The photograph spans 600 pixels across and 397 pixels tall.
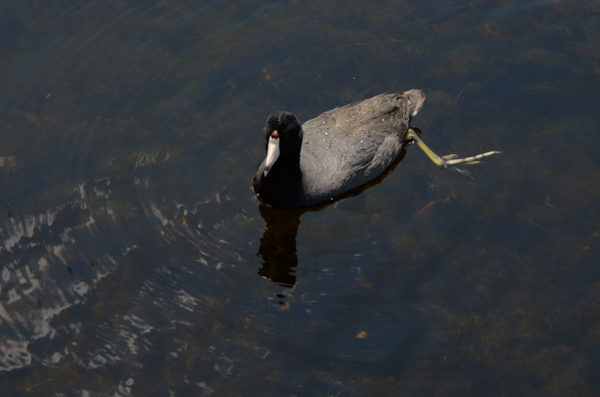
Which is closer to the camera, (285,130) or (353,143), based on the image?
(285,130)

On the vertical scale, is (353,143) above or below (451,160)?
above

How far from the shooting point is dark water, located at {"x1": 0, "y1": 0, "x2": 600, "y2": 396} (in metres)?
5.57

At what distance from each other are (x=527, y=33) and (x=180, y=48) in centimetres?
501

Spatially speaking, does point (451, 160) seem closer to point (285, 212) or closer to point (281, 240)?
point (285, 212)

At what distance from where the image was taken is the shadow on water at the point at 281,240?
636cm

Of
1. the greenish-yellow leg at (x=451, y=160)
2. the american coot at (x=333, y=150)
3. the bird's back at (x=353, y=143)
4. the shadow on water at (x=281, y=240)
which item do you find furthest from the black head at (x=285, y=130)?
the greenish-yellow leg at (x=451, y=160)

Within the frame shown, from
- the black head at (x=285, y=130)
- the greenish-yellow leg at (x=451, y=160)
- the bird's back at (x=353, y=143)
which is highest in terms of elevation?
the black head at (x=285, y=130)

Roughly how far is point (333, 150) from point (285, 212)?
0.90 meters

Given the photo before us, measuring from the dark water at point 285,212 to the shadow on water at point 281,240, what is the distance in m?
0.02

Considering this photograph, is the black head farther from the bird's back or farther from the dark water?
the dark water

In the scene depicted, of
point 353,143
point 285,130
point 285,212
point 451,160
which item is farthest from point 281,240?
point 451,160

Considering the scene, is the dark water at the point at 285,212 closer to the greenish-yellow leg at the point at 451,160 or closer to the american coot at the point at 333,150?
the greenish-yellow leg at the point at 451,160

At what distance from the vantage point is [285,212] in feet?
23.1

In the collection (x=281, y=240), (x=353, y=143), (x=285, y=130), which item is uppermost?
(x=285, y=130)
